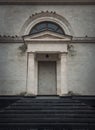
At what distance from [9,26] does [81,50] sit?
6.06 metres

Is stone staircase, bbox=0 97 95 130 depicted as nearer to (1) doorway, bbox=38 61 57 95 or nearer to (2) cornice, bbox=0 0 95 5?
(1) doorway, bbox=38 61 57 95

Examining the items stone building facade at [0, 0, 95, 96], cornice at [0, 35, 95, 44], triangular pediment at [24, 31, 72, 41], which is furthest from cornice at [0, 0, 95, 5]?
triangular pediment at [24, 31, 72, 41]

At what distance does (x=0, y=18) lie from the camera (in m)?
21.0

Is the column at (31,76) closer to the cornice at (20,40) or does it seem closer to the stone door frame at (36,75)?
the stone door frame at (36,75)

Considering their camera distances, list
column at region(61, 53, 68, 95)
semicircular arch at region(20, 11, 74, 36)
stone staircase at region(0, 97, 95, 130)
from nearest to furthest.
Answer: stone staircase at region(0, 97, 95, 130) < column at region(61, 53, 68, 95) < semicircular arch at region(20, 11, 74, 36)

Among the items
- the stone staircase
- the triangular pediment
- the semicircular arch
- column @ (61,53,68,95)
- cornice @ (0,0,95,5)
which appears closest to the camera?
the stone staircase

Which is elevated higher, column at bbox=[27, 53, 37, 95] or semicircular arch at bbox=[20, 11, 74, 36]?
semicircular arch at bbox=[20, 11, 74, 36]

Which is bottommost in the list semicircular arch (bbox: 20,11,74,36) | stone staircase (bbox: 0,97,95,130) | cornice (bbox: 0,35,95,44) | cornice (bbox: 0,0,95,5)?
stone staircase (bbox: 0,97,95,130)

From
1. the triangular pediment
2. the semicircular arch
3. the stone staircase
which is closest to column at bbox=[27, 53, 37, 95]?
the triangular pediment

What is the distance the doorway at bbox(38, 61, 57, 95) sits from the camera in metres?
20.6

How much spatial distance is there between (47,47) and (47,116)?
6.49 metres

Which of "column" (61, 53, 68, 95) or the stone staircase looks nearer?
the stone staircase

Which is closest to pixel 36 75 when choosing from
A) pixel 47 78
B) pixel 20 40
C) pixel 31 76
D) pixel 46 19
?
pixel 47 78

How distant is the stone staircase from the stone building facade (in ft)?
8.92
